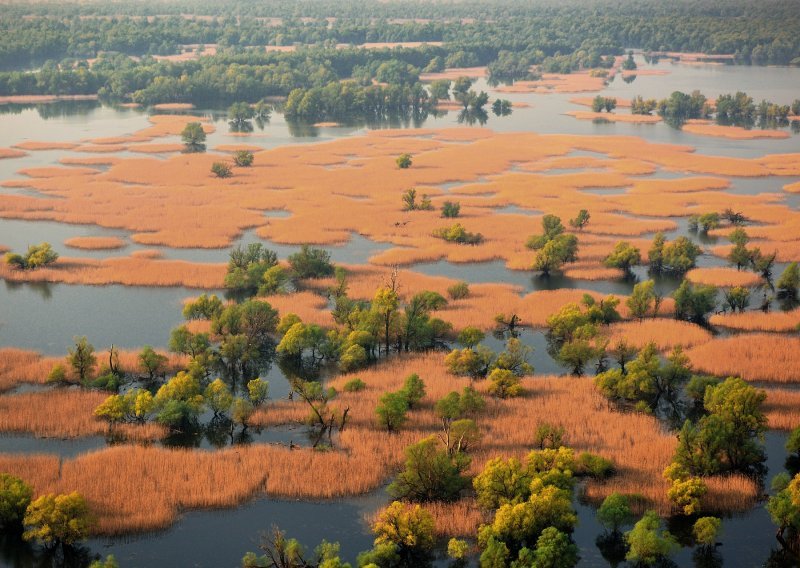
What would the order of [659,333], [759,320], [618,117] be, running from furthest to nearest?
[618,117], [759,320], [659,333]

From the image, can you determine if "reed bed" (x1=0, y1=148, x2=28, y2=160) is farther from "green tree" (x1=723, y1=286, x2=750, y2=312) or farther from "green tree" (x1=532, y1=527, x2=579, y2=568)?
"green tree" (x1=532, y1=527, x2=579, y2=568)

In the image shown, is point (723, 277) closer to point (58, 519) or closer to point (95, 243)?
point (95, 243)

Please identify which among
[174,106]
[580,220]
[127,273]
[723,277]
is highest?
[174,106]

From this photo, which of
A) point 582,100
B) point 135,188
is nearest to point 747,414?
point 135,188

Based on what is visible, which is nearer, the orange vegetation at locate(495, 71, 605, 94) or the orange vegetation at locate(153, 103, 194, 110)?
the orange vegetation at locate(153, 103, 194, 110)

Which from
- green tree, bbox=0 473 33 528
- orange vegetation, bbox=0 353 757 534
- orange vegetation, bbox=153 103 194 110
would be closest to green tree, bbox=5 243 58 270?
orange vegetation, bbox=0 353 757 534

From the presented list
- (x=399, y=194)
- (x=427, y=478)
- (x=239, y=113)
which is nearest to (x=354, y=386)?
(x=427, y=478)
